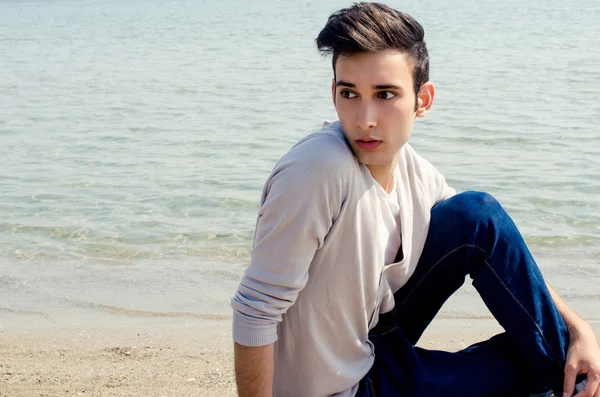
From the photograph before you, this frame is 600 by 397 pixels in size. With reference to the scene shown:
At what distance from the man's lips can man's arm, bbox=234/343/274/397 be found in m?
0.65

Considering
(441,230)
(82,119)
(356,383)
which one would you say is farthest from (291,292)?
(82,119)

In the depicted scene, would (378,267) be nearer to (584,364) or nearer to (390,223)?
(390,223)

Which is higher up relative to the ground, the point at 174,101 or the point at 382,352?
the point at 382,352

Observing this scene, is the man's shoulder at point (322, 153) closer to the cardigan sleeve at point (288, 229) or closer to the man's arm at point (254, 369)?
the cardigan sleeve at point (288, 229)

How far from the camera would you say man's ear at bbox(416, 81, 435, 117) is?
2.73 m

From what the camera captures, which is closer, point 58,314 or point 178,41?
point 58,314

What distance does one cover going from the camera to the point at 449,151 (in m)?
8.11

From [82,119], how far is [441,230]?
26.6 ft

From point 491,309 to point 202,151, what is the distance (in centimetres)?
582

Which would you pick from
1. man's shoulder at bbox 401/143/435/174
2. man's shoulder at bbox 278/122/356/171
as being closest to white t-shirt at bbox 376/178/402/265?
man's shoulder at bbox 401/143/435/174

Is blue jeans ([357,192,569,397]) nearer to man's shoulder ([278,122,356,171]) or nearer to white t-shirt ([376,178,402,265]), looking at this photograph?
white t-shirt ([376,178,402,265])

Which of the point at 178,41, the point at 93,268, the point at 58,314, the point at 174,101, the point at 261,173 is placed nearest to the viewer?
the point at 58,314

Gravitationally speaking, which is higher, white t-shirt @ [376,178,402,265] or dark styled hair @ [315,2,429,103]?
dark styled hair @ [315,2,429,103]

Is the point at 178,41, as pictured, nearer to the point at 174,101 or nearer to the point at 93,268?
the point at 174,101
